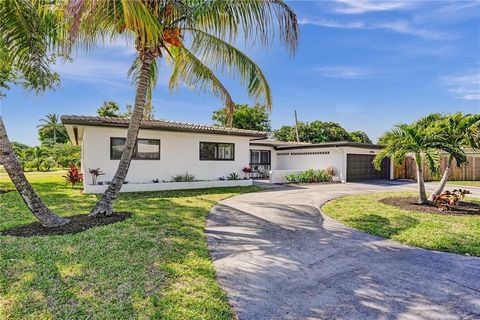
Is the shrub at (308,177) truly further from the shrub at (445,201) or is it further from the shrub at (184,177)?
the shrub at (445,201)

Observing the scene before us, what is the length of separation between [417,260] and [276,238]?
257 cm

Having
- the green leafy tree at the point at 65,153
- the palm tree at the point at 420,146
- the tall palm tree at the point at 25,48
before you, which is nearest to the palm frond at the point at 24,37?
the tall palm tree at the point at 25,48

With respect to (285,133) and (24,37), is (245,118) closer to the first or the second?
(285,133)

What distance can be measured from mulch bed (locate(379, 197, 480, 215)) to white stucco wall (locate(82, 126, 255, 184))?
856 cm

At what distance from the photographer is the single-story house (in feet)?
40.4

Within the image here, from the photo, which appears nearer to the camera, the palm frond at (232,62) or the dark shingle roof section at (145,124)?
the palm frond at (232,62)

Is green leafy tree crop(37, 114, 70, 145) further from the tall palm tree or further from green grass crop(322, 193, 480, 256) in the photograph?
green grass crop(322, 193, 480, 256)

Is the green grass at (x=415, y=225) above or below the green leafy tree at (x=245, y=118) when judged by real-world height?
below

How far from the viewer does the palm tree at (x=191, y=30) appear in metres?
5.52

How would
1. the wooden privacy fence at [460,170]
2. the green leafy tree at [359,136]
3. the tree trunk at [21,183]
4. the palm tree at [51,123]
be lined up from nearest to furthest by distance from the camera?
the tree trunk at [21,183] < the wooden privacy fence at [460,170] < the green leafy tree at [359,136] < the palm tree at [51,123]

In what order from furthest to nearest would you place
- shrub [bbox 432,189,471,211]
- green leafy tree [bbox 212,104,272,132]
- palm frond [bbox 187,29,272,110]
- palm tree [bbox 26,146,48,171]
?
green leafy tree [bbox 212,104,272,132] → palm tree [bbox 26,146,48,171] → shrub [bbox 432,189,471,211] → palm frond [bbox 187,29,272,110]

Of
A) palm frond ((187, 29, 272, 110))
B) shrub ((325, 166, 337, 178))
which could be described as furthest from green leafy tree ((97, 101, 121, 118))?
palm frond ((187, 29, 272, 110))

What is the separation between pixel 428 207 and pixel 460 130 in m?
3.09

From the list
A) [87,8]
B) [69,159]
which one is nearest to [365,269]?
[87,8]
